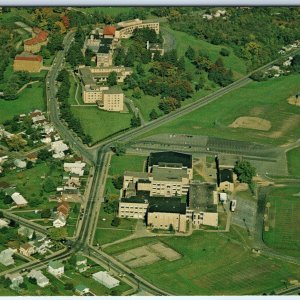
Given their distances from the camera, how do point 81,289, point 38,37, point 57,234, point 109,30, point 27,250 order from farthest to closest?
point 109,30
point 38,37
point 57,234
point 27,250
point 81,289

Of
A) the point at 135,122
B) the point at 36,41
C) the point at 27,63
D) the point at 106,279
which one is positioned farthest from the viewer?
the point at 36,41

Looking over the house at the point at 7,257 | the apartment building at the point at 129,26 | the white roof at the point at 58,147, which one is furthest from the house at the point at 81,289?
the apartment building at the point at 129,26

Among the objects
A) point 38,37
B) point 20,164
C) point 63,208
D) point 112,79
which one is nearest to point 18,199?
point 63,208

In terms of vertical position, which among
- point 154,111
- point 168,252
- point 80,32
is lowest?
point 168,252

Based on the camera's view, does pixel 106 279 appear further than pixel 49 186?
No

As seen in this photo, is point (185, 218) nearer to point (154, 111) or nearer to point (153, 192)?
point (153, 192)

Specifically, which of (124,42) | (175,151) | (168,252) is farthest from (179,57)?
A: (168,252)

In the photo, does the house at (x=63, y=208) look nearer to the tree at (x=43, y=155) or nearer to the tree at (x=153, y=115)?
the tree at (x=43, y=155)

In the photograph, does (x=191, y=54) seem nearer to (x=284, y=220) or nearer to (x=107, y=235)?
(x=284, y=220)
